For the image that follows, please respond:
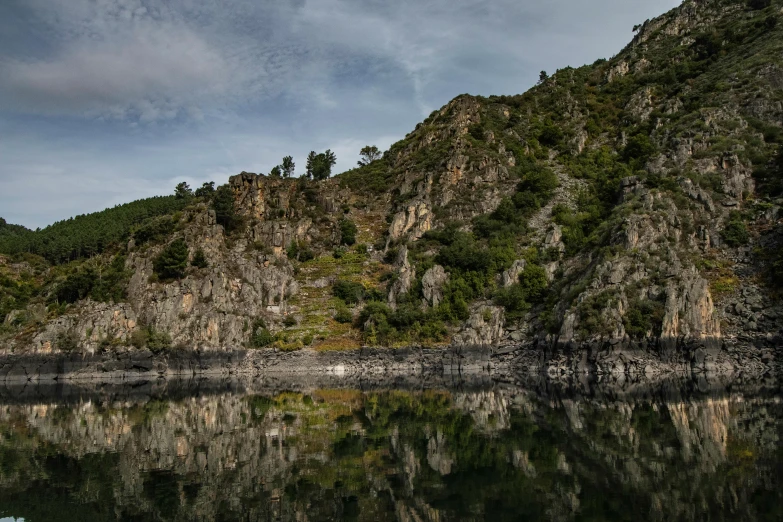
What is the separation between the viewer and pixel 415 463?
65.2 feet

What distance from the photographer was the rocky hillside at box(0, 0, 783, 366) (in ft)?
201

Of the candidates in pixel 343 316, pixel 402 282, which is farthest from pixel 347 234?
pixel 343 316

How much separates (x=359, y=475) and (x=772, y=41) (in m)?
110

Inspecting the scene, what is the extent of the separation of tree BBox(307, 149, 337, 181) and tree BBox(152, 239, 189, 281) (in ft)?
168

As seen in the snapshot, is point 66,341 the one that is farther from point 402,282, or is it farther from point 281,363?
point 402,282

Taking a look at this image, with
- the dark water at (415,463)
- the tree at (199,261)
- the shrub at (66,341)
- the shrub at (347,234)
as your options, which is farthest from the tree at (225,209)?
the dark water at (415,463)

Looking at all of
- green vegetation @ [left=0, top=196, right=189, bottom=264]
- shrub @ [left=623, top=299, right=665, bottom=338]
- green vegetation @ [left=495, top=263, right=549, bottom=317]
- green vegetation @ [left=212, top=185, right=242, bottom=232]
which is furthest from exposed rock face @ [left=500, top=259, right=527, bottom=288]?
green vegetation @ [left=0, top=196, right=189, bottom=264]

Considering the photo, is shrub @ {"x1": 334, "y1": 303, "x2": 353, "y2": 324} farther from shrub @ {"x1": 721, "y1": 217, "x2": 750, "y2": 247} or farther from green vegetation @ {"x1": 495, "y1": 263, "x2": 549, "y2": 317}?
shrub @ {"x1": 721, "y1": 217, "x2": 750, "y2": 247}

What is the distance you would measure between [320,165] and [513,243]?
62316 millimetres

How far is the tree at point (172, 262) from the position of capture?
85.4 meters

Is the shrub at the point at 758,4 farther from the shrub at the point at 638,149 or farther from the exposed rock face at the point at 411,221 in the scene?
the exposed rock face at the point at 411,221

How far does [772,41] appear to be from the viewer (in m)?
93.9

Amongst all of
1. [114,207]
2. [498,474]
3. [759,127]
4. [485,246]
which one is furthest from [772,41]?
[114,207]

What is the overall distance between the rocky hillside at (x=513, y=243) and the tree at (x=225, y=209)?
0.42m
